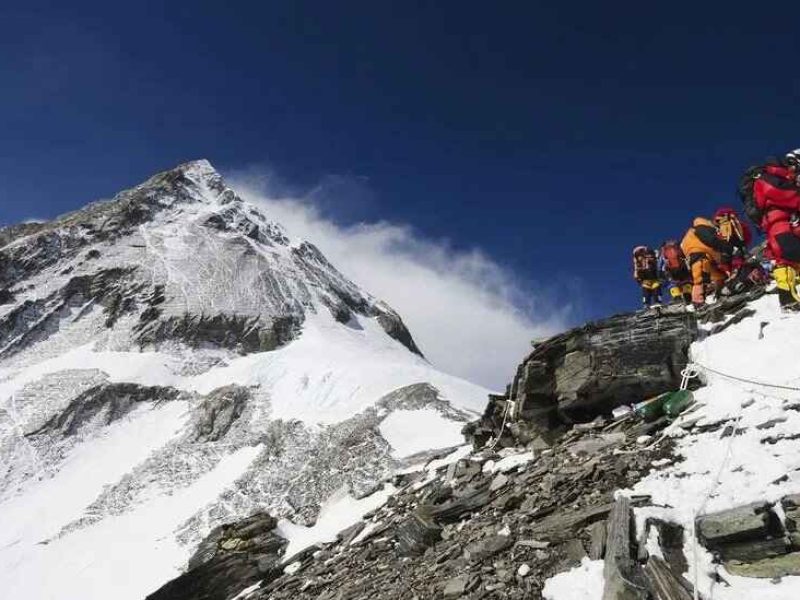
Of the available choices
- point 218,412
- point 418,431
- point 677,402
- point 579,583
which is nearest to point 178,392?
point 218,412

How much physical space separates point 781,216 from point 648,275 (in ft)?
17.4

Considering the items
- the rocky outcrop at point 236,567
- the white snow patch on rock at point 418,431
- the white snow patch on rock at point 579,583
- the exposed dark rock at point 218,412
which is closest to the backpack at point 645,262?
the white snow patch on rock at point 579,583

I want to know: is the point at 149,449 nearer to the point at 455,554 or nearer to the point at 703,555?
the point at 455,554

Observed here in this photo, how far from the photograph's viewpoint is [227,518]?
33.5 m

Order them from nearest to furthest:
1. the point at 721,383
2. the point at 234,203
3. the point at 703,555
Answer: the point at 703,555 < the point at 721,383 < the point at 234,203

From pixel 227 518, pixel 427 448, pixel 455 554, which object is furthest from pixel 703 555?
pixel 227 518

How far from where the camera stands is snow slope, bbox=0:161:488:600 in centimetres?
3353

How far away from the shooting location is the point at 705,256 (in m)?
13.3

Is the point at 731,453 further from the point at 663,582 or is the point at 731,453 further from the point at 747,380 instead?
the point at 663,582

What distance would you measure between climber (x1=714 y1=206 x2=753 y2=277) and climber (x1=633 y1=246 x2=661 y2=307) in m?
2.23

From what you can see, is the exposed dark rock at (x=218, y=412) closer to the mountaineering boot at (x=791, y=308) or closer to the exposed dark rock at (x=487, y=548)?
the exposed dark rock at (x=487, y=548)

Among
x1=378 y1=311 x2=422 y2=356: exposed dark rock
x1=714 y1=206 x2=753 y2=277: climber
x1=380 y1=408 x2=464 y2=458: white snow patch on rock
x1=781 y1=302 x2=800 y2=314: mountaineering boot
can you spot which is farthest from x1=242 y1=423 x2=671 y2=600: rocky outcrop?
x1=378 y1=311 x2=422 y2=356: exposed dark rock

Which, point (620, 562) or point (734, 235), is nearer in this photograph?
point (620, 562)

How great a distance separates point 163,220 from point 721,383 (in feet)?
307
